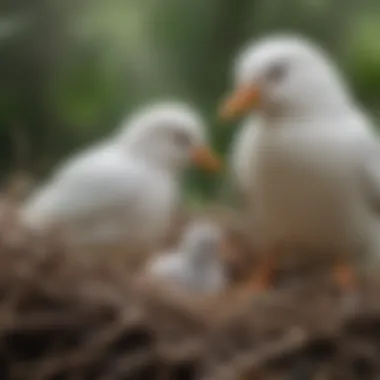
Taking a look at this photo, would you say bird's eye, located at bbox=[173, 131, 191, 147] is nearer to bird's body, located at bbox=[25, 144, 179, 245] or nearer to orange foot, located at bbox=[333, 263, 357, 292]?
bird's body, located at bbox=[25, 144, 179, 245]

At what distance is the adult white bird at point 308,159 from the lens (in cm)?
130

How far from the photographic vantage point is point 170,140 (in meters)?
1.40

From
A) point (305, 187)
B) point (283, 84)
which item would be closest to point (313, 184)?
point (305, 187)

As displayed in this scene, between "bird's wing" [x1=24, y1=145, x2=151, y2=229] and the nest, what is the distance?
132 millimetres

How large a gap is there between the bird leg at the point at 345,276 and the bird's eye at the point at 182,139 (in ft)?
0.71

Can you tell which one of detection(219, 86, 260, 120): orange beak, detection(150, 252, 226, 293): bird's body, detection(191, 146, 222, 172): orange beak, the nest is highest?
detection(191, 146, 222, 172): orange beak

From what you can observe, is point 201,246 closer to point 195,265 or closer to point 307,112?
point 195,265

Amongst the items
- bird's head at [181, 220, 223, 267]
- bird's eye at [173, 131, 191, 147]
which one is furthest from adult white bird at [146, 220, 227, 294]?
bird's eye at [173, 131, 191, 147]

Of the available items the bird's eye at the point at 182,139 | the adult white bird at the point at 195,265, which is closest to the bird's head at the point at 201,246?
the adult white bird at the point at 195,265

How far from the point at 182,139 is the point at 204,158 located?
3 cm

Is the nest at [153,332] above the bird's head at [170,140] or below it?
below

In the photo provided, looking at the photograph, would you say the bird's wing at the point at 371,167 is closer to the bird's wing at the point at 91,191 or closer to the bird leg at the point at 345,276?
the bird leg at the point at 345,276

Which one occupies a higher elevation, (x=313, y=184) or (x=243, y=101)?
(x=243, y=101)

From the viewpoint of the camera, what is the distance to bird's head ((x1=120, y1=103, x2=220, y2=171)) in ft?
4.56
